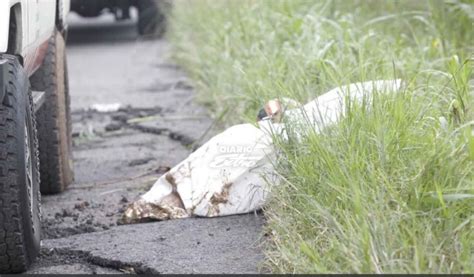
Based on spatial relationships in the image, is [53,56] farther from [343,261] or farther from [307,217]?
[343,261]

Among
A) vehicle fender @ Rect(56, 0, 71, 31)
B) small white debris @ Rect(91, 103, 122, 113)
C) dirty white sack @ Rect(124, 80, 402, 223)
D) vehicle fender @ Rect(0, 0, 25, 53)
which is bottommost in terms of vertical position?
small white debris @ Rect(91, 103, 122, 113)

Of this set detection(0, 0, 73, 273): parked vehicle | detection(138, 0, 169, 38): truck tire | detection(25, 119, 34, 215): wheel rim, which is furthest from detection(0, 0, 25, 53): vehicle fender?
detection(138, 0, 169, 38): truck tire

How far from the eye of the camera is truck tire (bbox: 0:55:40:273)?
3.48 meters

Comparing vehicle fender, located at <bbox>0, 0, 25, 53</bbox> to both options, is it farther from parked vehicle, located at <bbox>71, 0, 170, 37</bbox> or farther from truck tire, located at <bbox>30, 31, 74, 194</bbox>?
parked vehicle, located at <bbox>71, 0, 170, 37</bbox>

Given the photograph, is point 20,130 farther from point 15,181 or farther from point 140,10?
point 140,10

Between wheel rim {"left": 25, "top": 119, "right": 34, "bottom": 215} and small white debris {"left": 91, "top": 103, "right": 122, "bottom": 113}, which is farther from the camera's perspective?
small white debris {"left": 91, "top": 103, "right": 122, "bottom": 113}

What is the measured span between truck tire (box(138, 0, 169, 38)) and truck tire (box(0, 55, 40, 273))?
26.9ft

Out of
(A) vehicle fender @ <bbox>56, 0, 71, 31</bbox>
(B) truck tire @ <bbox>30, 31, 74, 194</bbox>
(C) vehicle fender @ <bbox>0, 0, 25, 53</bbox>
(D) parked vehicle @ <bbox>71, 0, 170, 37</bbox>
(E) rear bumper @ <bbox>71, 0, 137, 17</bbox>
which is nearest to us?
(C) vehicle fender @ <bbox>0, 0, 25, 53</bbox>

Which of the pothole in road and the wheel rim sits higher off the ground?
the wheel rim

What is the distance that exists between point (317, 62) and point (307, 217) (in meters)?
1.83

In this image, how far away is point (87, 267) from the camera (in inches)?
151

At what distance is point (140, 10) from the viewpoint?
1197 cm

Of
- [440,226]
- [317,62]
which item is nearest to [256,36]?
[317,62]

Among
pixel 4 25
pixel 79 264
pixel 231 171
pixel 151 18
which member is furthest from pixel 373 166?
pixel 151 18
